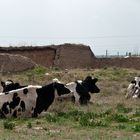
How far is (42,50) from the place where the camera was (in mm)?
43938

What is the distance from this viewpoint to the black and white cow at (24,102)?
658 inches

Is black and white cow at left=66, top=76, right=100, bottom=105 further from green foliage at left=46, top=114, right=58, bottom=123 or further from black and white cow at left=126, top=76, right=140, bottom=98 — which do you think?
green foliage at left=46, top=114, right=58, bottom=123

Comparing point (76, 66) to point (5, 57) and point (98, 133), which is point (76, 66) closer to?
point (5, 57)

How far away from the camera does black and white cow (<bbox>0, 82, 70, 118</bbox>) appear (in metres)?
16.7

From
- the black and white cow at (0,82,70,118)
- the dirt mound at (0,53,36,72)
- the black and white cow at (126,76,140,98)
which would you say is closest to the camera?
the black and white cow at (0,82,70,118)

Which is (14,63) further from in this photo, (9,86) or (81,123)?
(81,123)

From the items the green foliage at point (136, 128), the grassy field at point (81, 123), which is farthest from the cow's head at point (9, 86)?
the green foliage at point (136, 128)

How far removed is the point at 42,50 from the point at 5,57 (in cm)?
714


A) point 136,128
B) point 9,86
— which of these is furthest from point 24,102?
point 9,86

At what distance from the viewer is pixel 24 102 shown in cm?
1691

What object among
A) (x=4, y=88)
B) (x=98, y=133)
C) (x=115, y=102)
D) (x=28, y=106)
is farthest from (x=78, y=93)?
(x=98, y=133)

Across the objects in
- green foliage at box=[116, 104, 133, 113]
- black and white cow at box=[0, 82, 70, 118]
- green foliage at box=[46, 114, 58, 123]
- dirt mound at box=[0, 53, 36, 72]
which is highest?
dirt mound at box=[0, 53, 36, 72]

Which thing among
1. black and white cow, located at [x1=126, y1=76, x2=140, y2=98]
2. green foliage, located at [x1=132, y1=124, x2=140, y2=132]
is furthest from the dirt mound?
green foliage, located at [x1=132, y1=124, x2=140, y2=132]

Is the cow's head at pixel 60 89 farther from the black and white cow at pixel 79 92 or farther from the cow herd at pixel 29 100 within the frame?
the black and white cow at pixel 79 92
